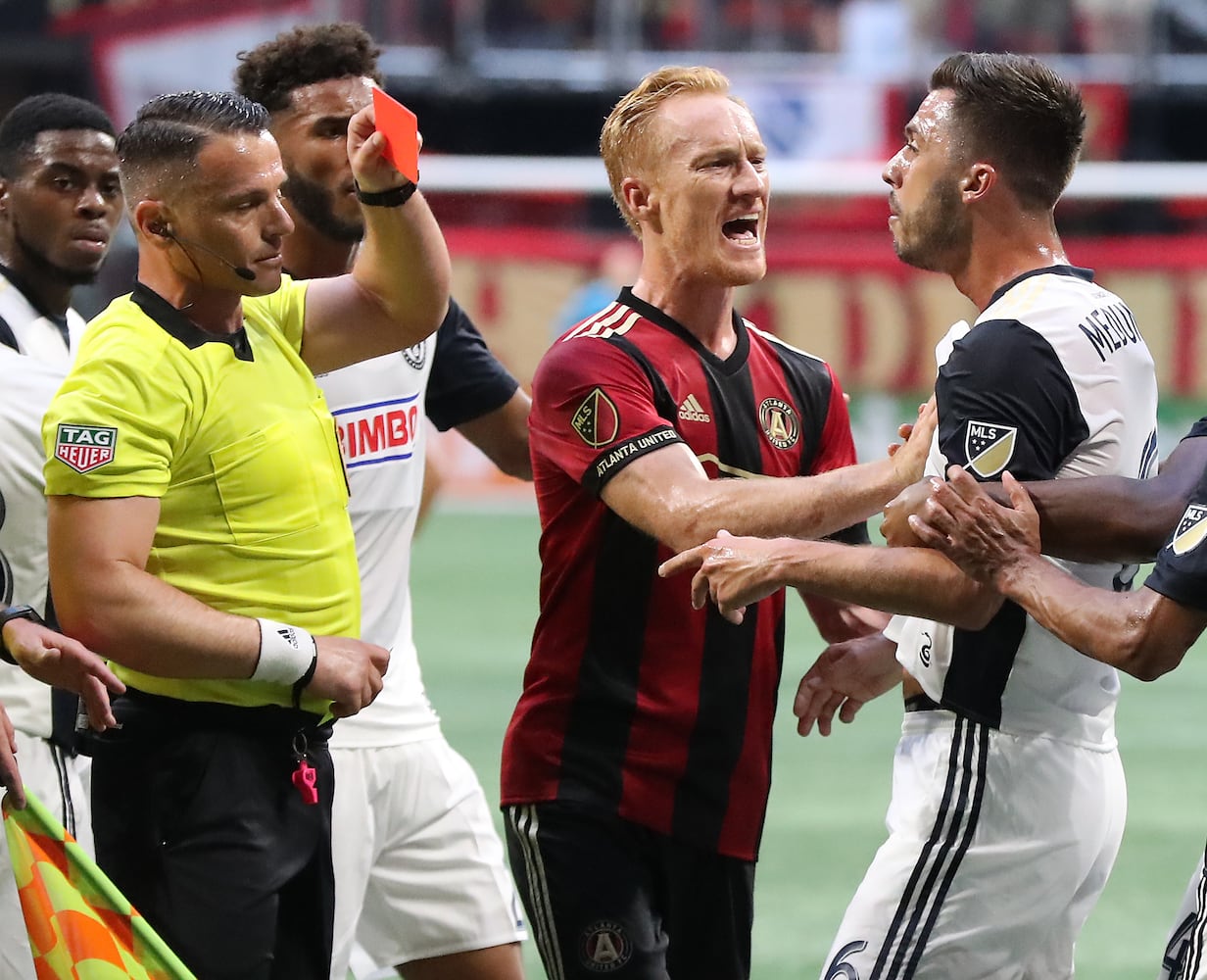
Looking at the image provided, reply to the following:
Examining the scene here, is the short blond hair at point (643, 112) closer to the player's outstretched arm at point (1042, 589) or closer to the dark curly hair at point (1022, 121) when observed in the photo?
the dark curly hair at point (1022, 121)

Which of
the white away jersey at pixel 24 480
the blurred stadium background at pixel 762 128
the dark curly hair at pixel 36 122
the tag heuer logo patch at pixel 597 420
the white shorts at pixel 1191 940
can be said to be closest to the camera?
the white shorts at pixel 1191 940

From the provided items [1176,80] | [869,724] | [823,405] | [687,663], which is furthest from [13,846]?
[1176,80]

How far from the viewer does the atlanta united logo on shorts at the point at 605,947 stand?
3877mm

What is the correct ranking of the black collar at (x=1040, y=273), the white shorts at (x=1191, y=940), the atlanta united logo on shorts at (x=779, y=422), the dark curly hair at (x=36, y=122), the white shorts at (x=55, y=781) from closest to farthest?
the white shorts at (x=1191, y=940) → the black collar at (x=1040, y=273) → the atlanta united logo on shorts at (x=779, y=422) → the white shorts at (x=55, y=781) → the dark curly hair at (x=36, y=122)

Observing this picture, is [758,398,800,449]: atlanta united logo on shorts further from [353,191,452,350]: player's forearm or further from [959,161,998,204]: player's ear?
[353,191,452,350]: player's forearm

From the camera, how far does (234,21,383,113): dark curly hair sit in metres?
4.64

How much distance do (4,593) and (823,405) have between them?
1930 millimetres

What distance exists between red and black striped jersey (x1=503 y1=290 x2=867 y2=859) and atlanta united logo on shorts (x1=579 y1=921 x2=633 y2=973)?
0.23m

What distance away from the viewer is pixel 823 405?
168 inches

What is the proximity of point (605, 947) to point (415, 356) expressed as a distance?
1603mm

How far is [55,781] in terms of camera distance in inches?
174

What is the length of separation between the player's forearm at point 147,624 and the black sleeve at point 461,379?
156cm

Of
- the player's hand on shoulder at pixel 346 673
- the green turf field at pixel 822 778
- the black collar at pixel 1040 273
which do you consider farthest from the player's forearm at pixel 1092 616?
the green turf field at pixel 822 778

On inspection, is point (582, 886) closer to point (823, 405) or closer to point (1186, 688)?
point (823, 405)
